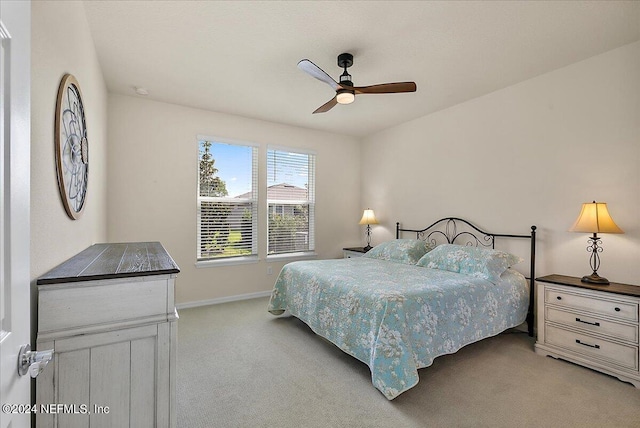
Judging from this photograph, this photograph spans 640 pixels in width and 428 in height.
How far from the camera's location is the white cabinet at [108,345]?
Result: 121 centimetres

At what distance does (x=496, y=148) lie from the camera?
356 cm

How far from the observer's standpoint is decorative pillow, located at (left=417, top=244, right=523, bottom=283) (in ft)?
9.62

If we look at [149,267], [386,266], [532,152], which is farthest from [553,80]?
[149,267]

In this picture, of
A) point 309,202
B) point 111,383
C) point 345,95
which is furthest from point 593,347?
point 309,202

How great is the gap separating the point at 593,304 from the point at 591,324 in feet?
0.53

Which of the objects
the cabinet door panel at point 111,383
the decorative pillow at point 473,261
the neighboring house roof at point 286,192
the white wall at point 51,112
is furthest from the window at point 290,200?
the cabinet door panel at point 111,383

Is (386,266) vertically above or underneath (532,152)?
underneath

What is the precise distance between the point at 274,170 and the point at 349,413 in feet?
11.7

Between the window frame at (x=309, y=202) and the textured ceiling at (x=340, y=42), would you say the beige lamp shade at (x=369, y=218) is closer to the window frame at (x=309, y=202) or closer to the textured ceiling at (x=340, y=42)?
the window frame at (x=309, y=202)

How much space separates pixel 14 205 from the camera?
0.70 meters

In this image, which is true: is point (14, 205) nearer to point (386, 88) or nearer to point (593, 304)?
point (386, 88)

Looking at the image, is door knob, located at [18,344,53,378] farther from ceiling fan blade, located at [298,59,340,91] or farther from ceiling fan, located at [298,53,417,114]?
ceiling fan, located at [298,53,417,114]

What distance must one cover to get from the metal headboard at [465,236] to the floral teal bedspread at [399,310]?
175 mm

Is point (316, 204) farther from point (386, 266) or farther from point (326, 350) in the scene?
point (326, 350)
